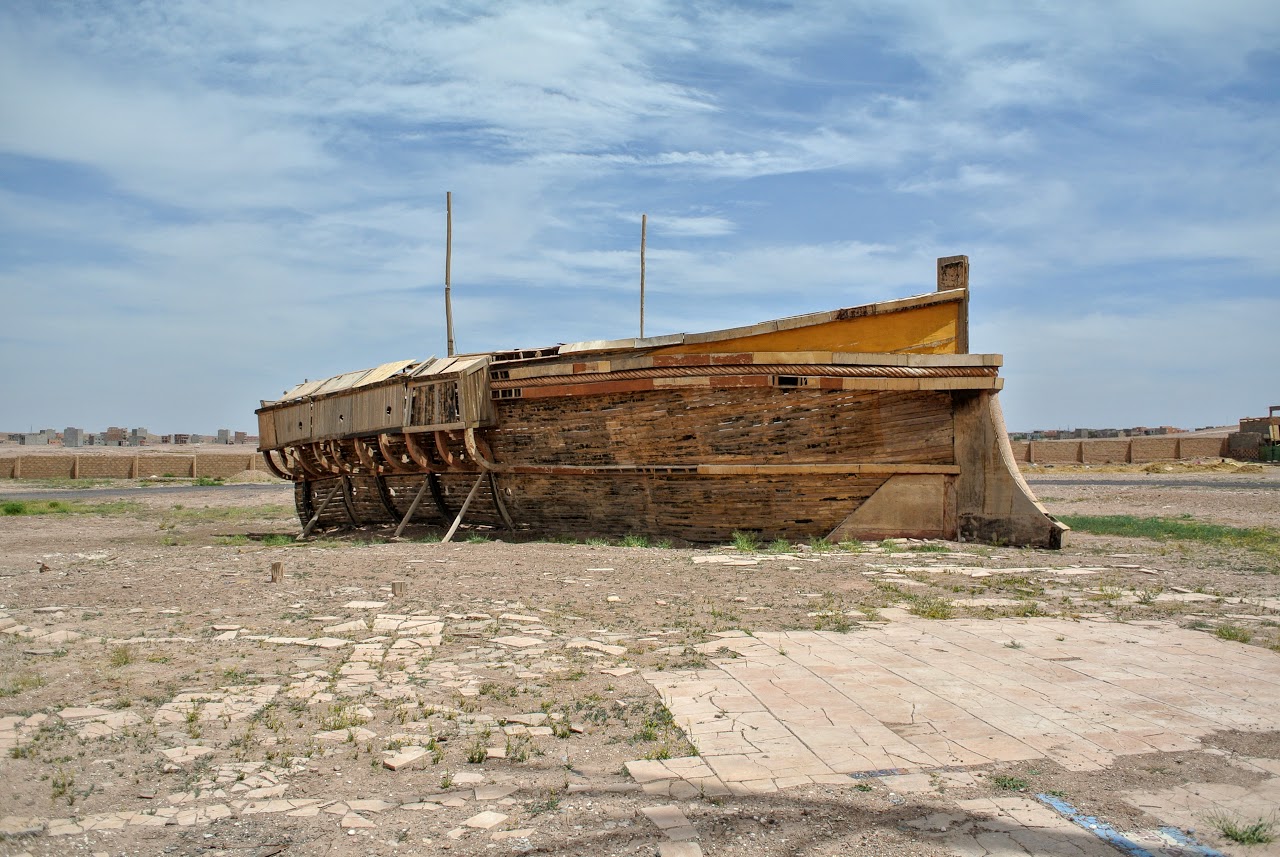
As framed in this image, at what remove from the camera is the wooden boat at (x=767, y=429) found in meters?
11.8

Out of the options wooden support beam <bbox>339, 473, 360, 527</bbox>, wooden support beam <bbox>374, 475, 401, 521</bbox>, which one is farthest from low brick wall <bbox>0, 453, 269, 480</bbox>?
wooden support beam <bbox>374, 475, 401, 521</bbox>

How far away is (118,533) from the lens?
1683 centimetres

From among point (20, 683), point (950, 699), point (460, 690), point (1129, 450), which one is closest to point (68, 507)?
point (20, 683)

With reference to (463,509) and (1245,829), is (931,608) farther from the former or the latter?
(463,509)

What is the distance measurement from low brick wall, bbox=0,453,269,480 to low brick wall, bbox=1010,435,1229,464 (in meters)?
36.3

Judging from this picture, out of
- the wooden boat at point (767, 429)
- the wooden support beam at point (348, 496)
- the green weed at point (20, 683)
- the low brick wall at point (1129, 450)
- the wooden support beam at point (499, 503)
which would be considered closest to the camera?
the green weed at point (20, 683)

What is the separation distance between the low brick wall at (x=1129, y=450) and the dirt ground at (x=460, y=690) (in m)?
31.8

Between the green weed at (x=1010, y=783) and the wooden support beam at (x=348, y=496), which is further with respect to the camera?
the wooden support beam at (x=348, y=496)

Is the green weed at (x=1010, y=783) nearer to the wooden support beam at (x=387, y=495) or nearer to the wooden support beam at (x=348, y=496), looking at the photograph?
the wooden support beam at (x=387, y=495)

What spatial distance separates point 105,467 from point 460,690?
141 ft

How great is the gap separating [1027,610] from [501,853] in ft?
17.9

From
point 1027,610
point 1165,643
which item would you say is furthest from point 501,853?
point 1027,610

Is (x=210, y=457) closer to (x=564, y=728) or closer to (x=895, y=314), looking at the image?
(x=895, y=314)

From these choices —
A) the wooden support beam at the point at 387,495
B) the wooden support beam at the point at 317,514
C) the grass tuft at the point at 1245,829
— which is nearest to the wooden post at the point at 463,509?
the wooden support beam at the point at 387,495
